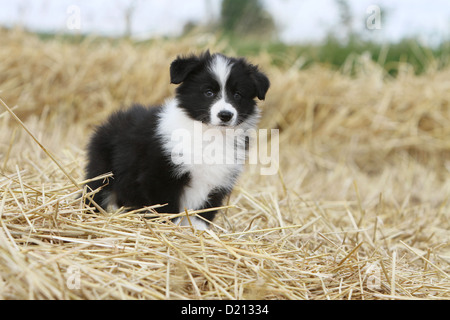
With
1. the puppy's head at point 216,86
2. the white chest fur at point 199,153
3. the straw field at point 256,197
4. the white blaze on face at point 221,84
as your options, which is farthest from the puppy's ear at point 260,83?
the straw field at point 256,197

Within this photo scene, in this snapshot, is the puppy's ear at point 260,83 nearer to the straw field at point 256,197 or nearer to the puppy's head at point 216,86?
the puppy's head at point 216,86

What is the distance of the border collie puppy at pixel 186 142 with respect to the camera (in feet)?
10.6

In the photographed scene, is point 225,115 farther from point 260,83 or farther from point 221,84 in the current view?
point 260,83

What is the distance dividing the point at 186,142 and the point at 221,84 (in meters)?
0.49

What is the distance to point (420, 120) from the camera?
7.42 meters

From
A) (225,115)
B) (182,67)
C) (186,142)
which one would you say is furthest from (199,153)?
(182,67)

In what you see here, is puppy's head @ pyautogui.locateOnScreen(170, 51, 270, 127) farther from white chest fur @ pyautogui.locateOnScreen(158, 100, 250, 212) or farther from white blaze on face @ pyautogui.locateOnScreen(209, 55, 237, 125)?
white chest fur @ pyautogui.locateOnScreen(158, 100, 250, 212)

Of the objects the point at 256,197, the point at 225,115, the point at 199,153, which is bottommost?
the point at 256,197

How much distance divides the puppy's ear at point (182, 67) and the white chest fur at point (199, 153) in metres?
0.25

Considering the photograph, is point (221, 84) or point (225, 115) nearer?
point (225, 115)

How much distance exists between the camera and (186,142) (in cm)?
332
